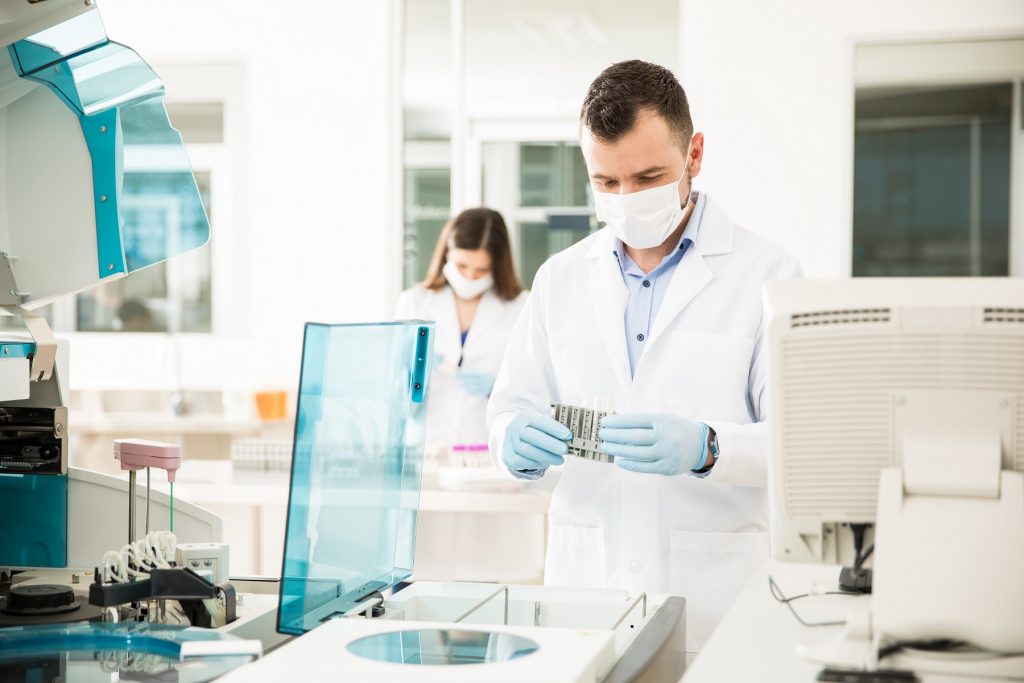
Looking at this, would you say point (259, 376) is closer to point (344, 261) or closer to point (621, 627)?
point (344, 261)

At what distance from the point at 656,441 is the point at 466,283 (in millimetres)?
2368

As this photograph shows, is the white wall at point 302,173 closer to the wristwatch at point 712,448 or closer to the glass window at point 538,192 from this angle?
the glass window at point 538,192

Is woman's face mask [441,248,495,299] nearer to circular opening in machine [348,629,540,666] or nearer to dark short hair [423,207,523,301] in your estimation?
dark short hair [423,207,523,301]

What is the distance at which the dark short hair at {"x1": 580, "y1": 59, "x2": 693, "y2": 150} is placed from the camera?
1756 mm

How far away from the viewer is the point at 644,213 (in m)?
1.84

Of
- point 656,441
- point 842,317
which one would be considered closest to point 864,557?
point 842,317

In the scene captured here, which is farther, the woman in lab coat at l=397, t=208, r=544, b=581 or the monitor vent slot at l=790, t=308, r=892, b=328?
the woman in lab coat at l=397, t=208, r=544, b=581

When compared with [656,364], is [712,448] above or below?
below

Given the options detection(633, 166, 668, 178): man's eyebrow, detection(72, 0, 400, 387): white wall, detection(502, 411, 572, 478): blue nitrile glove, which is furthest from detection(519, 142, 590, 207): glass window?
detection(502, 411, 572, 478): blue nitrile glove

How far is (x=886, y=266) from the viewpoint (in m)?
4.84

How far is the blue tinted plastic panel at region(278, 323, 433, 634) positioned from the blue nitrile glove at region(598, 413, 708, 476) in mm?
368

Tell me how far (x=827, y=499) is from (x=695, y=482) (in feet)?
1.94

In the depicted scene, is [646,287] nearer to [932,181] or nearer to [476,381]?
[476,381]

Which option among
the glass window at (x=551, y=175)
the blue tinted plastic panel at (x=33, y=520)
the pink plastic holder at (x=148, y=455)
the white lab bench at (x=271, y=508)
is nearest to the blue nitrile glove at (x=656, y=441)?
the pink plastic holder at (x=148, y=455)
